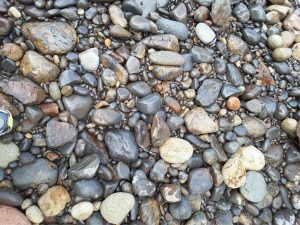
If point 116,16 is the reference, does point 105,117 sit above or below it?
below

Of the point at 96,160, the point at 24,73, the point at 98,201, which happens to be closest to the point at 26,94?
the point at 24,73

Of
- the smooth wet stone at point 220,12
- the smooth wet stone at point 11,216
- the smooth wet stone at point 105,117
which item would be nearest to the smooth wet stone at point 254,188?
the smooth wet stone at point 105,117

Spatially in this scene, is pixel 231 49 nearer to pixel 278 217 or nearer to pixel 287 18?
pixel 287 18

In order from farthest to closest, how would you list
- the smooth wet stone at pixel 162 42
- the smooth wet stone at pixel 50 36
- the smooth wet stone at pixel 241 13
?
the smooth wet stone at pixel 241 13 < the smooth wet stone at pixel 162 42 < the smooth wet stone at pixel 50 36

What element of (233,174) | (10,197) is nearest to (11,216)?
(10,197)

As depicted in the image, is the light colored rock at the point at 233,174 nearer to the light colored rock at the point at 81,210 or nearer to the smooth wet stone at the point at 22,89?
the light colored rock at the point at 81,210

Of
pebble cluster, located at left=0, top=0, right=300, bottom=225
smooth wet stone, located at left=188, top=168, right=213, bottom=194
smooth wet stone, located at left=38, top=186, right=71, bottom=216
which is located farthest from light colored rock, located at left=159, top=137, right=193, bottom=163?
smooth wet stone, located at left=38, top=186, right=71, bottom=216

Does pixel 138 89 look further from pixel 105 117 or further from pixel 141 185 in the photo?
pixel 141 185
